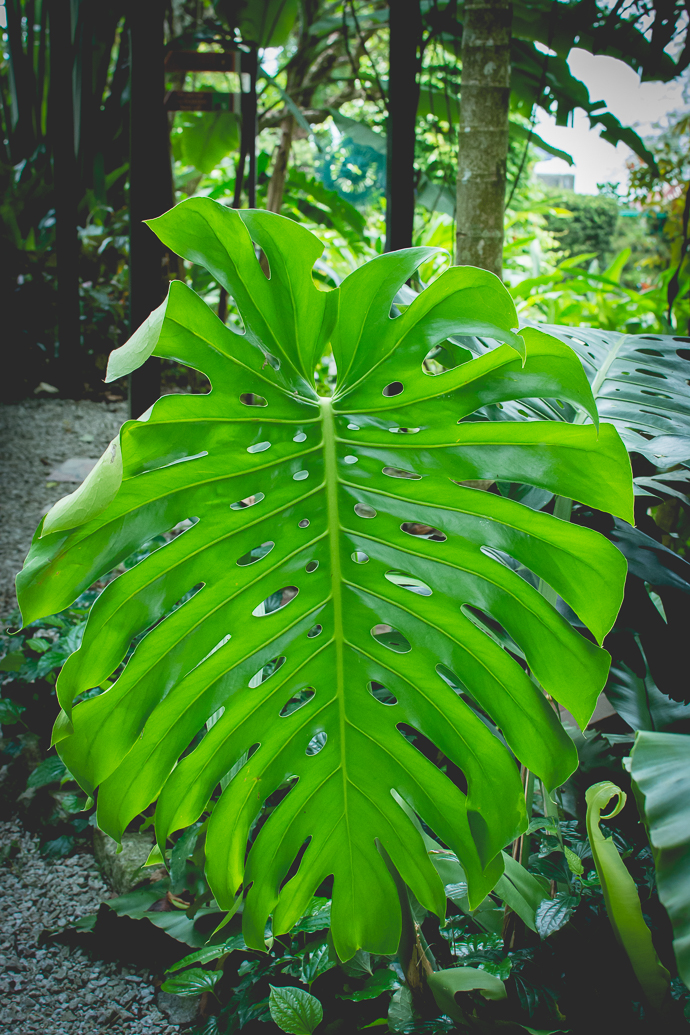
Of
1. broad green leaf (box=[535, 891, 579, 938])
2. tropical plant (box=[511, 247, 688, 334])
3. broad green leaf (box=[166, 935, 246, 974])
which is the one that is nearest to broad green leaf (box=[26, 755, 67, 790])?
broad green leaf (box=[166, 935, 246, 974])

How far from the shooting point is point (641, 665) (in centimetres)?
88

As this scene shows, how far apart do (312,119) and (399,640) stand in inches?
117

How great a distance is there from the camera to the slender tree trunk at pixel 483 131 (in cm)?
136

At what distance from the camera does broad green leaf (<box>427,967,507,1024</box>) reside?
719 millimetres

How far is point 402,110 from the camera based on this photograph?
1.45 m

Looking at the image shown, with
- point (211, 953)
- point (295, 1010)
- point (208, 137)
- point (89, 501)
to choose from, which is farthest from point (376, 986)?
point (208, 137)

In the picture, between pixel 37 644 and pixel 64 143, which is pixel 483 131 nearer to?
pixel 64 143

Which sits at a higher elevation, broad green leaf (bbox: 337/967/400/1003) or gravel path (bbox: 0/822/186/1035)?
broad green leaf (bbox: 337/967/400/1003)

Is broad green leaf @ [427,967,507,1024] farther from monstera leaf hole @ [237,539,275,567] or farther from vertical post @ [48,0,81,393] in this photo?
vertical post @ [48,0,81,393]

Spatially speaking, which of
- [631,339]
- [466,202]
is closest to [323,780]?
[631,339]

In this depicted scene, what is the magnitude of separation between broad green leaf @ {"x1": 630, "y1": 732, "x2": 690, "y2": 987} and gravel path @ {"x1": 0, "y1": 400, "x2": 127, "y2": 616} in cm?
179

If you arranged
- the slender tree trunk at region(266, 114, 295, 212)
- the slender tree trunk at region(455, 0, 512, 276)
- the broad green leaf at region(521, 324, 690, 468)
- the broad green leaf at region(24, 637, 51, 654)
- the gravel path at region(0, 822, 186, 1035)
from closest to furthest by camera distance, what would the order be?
the broad green leaf at region(521, 324, 690, 468)
the gravel path at region(0, 822, 186, 1035)
the slender tree trunk at region(455, 0, 512, 276)
the broad green leaf at region(24, 637, 51, 654)
the slender tree trunk at region(266, 114, 295, 212)

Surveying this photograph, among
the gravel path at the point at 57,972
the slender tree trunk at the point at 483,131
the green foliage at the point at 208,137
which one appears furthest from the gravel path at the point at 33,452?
the slender tree trunk at the point at 483,131

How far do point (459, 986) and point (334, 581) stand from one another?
47 cm
